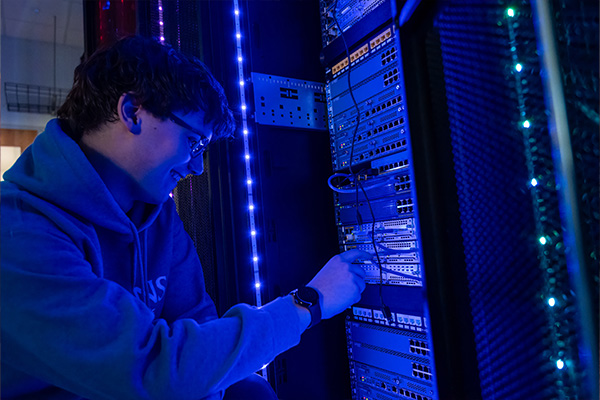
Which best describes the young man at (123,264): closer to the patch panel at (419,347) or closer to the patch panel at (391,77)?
the patch panel at (419,347)

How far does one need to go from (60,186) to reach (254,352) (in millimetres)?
486

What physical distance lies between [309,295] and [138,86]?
2.04 feet

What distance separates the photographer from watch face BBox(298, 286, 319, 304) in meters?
0.83

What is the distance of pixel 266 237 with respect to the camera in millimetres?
1314

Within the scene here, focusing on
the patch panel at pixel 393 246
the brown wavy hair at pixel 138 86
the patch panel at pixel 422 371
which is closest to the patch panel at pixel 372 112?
the patch panel at pixel 393 246

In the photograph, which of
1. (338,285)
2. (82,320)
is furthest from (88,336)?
(338,285)

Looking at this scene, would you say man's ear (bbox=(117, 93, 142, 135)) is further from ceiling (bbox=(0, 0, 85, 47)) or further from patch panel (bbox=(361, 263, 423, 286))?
ceiling (bbox=(0, 0, 85, 47))

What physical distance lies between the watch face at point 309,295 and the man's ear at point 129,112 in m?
0.52

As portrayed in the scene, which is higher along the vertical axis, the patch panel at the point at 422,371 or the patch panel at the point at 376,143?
the patch panel at the point at 376,143

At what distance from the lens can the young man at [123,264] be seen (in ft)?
1.97

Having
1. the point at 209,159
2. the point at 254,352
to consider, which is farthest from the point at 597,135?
the point at 209,159

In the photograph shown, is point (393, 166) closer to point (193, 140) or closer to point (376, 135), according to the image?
point (376, 135)

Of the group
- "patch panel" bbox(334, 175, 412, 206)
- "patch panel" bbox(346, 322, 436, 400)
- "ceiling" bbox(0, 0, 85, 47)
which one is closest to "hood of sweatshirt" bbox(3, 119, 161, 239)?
"patch panel" bbox(334, 175, 412, 206)

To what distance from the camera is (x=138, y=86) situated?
2.90 ft
